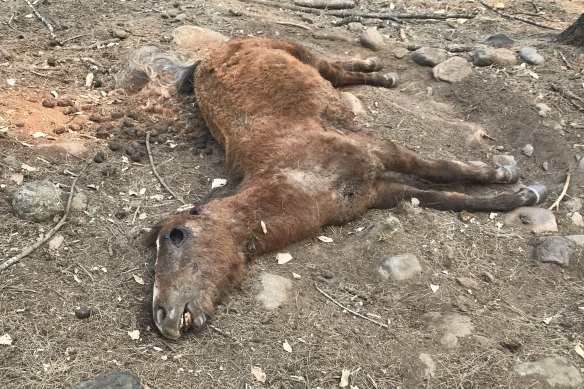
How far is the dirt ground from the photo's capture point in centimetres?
357

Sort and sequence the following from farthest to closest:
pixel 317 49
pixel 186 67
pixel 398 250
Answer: pixel 317 49 < pixel 186 67 < pixel 398 250

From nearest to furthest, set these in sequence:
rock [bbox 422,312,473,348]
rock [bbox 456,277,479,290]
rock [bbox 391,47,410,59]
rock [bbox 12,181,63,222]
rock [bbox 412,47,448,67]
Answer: rock [bbox 422,312,473,348]
rock [bbox 456,277,479,290]
rock [bbox 12,181,63,222]
rock [bbox 412,47,448,67]
rock [bbox 391,47,410,59]

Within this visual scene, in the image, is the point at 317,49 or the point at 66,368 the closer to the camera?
the point at 66,368

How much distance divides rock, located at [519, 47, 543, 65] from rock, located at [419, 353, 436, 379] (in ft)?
14.8

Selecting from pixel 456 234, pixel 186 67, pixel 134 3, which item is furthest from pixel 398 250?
pixel 134 3

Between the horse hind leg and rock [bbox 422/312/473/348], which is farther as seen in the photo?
the horse hind leg

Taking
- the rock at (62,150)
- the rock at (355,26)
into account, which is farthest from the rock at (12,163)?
the rock at (355,26)

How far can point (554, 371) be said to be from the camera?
11.6 ft

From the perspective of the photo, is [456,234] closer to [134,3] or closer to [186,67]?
[186,67]

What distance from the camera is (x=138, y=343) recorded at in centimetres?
362

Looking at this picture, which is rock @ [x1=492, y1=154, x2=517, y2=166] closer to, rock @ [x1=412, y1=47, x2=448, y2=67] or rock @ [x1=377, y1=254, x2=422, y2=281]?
rock @ [x1=412, y1=47, x2=448, y2=67]

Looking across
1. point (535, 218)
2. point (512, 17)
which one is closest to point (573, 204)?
point (535, 218)

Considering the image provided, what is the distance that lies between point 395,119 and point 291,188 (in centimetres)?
221

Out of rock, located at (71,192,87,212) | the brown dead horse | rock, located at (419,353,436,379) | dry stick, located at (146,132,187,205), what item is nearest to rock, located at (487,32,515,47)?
the brown dead horse
